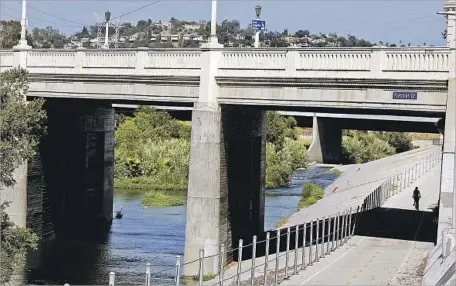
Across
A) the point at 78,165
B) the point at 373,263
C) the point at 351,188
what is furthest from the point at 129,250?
the point at 351,188

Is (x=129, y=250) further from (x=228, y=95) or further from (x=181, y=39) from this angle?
Result: (x=181, y=39)

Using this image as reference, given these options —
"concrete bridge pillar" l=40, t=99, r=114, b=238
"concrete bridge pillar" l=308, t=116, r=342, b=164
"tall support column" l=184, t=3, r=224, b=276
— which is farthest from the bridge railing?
"concrete bridge pillar" l=308, t=116, r=342, b=164

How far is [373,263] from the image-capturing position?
86.3 ft

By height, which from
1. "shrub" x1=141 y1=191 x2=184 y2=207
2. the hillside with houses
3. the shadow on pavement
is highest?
the hillside with houses

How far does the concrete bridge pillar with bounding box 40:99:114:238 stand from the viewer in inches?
1545

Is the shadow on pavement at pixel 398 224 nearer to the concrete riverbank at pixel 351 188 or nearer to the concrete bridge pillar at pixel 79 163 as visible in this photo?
the concrete riverbank at pixel 351 188

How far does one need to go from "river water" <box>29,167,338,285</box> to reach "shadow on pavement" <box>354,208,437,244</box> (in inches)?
239

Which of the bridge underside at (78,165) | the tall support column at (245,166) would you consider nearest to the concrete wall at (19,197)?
the bridge underside at (78,165)

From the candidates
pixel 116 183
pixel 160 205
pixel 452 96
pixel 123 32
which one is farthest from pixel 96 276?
pixel 123 32

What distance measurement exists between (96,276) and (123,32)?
123 m

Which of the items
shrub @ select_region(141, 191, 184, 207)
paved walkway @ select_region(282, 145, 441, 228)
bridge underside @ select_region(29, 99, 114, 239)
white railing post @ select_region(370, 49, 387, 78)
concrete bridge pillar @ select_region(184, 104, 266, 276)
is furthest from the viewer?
shrub @ select_region(141, 191, 184, 207)

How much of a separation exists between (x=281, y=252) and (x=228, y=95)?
6545 millimetres

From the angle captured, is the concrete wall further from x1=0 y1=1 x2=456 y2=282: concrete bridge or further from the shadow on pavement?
the shadow on pavement

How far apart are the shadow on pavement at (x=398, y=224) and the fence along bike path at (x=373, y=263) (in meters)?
0.04
